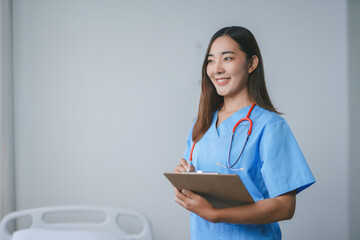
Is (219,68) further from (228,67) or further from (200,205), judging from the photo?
(200,205)

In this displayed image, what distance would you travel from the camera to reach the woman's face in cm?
109

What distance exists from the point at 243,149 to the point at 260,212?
19cm

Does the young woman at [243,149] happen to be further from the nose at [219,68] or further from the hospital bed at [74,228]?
the hospital bed at [74,228]

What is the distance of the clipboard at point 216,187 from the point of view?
835 mm

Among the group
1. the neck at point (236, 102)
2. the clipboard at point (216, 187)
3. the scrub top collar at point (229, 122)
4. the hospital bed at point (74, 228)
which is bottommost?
the hospital bed at point (74, 228)

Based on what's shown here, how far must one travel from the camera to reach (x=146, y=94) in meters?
1.91

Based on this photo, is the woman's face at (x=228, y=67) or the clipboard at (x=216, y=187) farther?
the woman's face at (x=228, y=67)

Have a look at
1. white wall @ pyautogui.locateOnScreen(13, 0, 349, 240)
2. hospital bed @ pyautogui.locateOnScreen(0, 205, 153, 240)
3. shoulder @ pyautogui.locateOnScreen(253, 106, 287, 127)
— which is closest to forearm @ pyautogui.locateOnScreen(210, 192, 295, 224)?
shoulder @ pyautogui.locateOnScreen(253, 106, 287, 127)

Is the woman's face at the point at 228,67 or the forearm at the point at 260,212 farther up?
the woman's face at the point at 228,67

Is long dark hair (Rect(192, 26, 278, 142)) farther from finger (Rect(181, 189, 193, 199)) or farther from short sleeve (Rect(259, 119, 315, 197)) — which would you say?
finger (Rect(181, 189, 193, 199))

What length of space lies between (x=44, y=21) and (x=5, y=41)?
235mm

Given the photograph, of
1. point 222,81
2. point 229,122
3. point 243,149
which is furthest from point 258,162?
point 222,81

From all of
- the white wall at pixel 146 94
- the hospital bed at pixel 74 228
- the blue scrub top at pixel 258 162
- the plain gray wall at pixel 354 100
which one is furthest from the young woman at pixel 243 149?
the plain gray wall at pixel 354 100

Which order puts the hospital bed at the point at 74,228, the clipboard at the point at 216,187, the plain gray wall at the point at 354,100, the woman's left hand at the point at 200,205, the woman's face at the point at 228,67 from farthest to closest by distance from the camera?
the plain gray wall at the point at 354,100
the hospital bed at the point at 74,228
the woman's face at the point at 228,67
the woman's left hand at the point at 200,205
the clipboard at the point at 216,187
